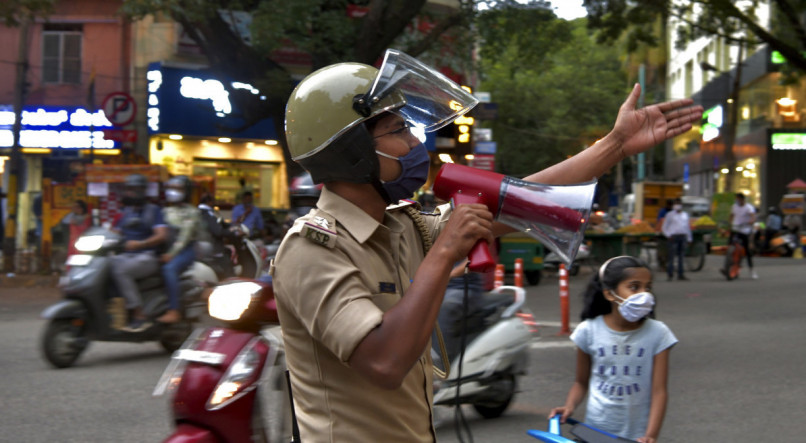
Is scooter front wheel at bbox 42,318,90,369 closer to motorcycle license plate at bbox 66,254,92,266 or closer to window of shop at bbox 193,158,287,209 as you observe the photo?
motorcycle license plate at bbox 66,254,92,266

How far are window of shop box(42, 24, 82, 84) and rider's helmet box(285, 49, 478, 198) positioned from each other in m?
22.9

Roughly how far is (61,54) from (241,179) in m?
5.35

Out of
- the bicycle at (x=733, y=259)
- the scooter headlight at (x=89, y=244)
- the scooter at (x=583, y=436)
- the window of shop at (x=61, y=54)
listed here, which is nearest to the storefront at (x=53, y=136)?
the window of shop at (x=61, y=54)

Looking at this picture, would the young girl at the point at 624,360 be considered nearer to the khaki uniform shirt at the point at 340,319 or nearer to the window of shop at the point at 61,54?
the khaki uniform shirt at the point at 340,319

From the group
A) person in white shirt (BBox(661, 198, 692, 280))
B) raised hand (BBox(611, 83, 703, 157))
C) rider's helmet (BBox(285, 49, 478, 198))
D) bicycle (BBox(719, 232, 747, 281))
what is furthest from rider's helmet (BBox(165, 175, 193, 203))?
bicycle (BBox(719, 232, 747, 281))

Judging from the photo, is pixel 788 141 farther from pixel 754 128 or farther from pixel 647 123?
pixel 647 123

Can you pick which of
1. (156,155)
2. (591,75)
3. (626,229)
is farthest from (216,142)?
(591,75)

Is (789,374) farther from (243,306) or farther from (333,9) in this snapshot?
(333,9)

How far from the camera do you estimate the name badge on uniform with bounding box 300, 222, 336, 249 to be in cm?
191

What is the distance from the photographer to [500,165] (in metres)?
46.4

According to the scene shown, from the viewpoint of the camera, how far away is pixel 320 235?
1.92 m

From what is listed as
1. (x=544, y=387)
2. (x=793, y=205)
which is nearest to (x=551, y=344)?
(x=544, y=387)

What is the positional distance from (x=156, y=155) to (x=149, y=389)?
1621cm

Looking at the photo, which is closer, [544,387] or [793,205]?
[544,387]
